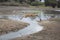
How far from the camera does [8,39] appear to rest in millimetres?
10281

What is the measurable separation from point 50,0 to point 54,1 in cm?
96

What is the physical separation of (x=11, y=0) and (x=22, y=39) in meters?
41.1

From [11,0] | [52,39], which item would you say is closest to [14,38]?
[52,39]

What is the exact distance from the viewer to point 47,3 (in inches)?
1729

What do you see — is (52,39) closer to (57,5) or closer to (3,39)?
(3,39)

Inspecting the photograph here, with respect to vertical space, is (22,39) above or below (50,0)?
above

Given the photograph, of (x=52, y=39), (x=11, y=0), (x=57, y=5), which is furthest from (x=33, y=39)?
(x=11, y=0)

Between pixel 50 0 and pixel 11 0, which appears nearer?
pixel 50 0

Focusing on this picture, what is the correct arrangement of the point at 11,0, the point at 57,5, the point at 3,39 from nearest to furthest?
1. the point at 3,39
2. the point at 57,5
3. the point at 11,0

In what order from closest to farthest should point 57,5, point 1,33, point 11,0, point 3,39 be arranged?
point 3,39 < point 1,33 < point 57,5 < point 11,0

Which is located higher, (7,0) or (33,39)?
(33,39)

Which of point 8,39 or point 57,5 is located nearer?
point 8,39

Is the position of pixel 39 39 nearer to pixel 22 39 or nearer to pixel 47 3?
pixel 22 39

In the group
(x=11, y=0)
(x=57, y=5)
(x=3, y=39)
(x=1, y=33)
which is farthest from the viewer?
(x=11, y=0)
